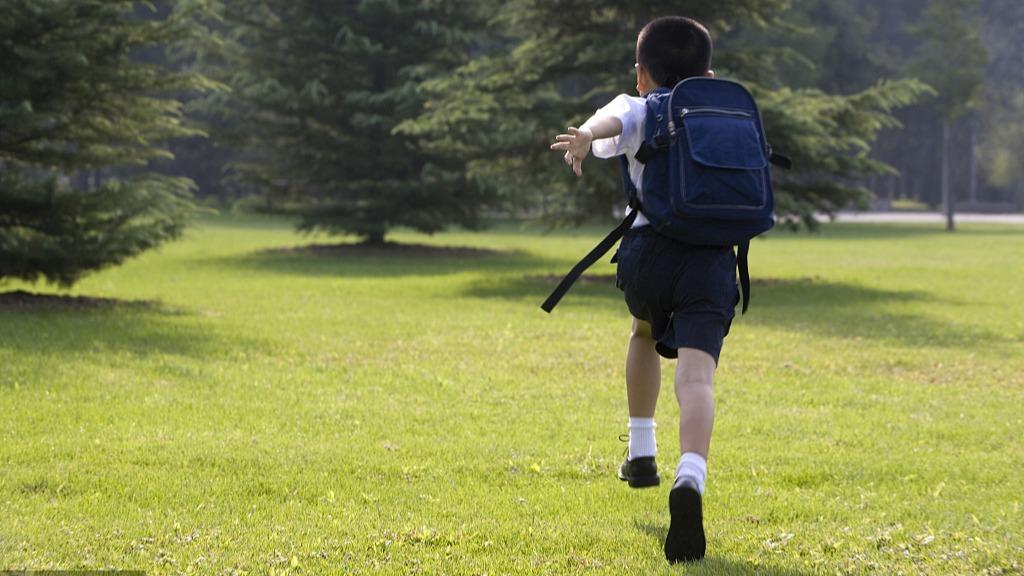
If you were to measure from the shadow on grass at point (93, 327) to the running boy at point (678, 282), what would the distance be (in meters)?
6.26

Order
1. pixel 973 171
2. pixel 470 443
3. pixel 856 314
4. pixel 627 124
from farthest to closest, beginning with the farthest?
pixel 973 171, pixel 856 314, pixel 470 443, pixel 627 124

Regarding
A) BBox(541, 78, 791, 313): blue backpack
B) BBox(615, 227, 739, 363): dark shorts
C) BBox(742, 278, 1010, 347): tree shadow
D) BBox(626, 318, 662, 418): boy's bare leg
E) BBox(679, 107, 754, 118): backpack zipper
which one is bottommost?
BBox(742, 278, 1010, 347): tree shadow

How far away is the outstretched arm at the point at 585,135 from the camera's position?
4.37 m

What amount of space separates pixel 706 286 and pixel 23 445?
3.68 metres

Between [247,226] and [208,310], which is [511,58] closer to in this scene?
[208,310]

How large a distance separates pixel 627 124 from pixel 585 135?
0.24m

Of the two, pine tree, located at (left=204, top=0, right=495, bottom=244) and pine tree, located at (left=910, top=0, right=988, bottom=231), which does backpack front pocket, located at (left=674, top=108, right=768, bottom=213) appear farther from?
pine tree, located at (left=910, top=0, right=988, bottom=231)

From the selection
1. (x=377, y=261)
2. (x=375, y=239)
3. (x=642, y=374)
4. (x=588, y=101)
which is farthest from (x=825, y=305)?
(x=375, y=239)

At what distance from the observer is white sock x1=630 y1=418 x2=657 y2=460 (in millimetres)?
5176

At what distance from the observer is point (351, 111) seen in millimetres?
26578

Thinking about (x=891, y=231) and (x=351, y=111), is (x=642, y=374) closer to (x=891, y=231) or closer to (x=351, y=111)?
(x=351, y=111)

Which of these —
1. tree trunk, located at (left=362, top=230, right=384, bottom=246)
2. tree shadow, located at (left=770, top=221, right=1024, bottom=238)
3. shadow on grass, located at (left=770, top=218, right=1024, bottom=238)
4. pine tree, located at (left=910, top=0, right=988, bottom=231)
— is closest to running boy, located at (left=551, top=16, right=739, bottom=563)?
tree trunk, located at (left=362, top=230, right=384, bottom=246)

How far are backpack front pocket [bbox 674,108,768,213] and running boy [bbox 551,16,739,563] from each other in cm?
21

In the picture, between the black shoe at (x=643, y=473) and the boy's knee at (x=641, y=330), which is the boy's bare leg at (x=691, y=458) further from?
the black shoe at (x=643, y=473)
